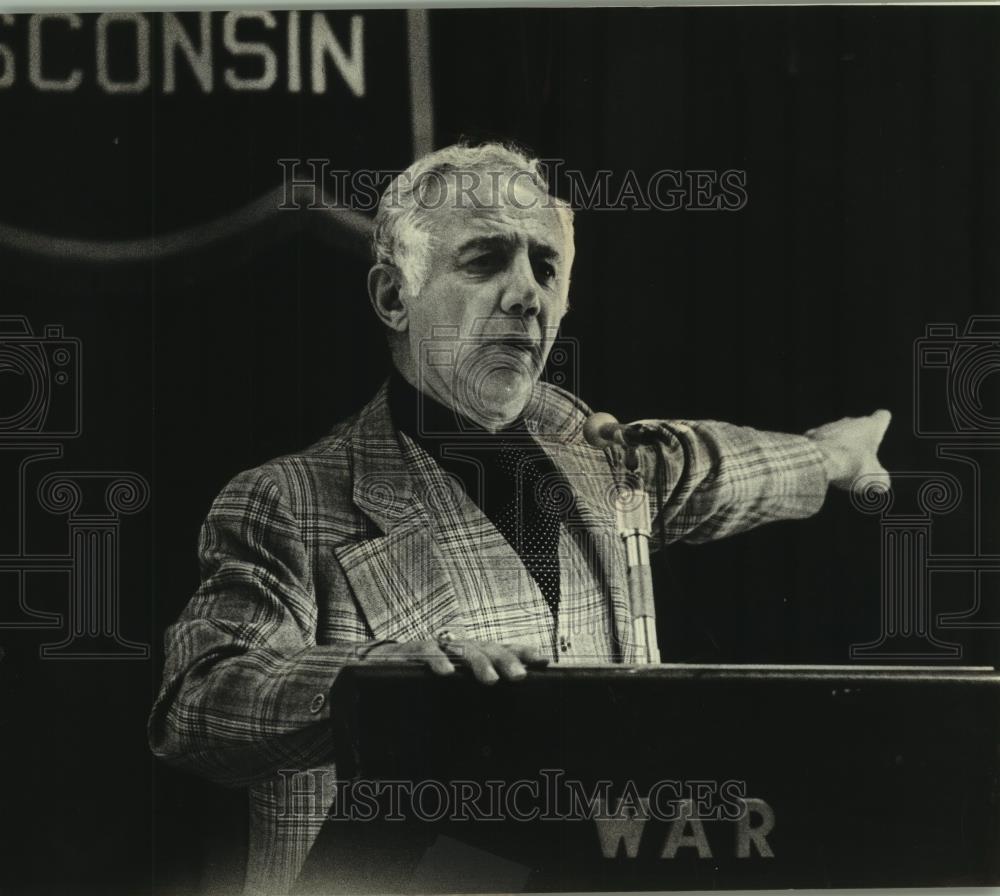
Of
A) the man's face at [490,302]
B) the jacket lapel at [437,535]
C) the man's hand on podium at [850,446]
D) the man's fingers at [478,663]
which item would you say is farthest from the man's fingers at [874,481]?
the man's fingers at [478,663]

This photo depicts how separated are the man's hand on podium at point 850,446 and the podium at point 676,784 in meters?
0.66

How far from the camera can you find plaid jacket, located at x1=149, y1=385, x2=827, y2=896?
4.64 meters

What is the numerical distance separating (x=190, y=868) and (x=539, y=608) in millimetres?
1497

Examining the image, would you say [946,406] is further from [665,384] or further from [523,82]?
[523,82]

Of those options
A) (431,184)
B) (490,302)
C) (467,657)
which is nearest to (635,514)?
(467,657)

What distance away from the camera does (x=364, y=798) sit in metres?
4.73

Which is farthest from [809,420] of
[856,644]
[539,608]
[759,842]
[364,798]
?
[364,798]

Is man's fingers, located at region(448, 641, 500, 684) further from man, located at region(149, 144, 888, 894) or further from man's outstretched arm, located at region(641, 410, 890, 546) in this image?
man's outstretched arm, located at region(641, 410, 890, 546)

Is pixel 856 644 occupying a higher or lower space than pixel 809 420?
lower

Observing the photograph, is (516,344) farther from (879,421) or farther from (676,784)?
(676,784)

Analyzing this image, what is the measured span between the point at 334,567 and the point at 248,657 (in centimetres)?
41

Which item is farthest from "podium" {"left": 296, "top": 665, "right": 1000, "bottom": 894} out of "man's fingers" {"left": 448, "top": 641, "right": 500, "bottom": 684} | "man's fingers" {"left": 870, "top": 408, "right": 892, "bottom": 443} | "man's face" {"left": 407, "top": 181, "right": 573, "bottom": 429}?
"man's face" {"left": 407, "top": 181, "right": 573, "bottom": 429}

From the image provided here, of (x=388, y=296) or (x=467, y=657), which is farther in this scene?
(x=388, y=296)

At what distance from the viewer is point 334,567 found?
4.68 m
